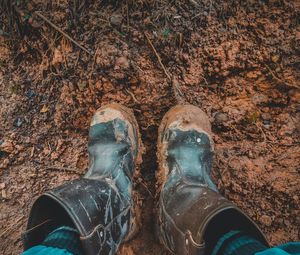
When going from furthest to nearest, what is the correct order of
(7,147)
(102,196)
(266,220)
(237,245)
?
(7,147) → (266,220) → (102,196) → (237,245)

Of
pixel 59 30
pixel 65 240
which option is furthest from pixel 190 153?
pixel 59 30

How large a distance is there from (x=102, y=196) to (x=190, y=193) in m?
0.35

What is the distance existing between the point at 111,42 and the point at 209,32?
49 centimetres

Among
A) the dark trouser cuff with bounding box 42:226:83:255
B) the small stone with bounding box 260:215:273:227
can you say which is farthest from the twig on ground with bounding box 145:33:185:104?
the dark trouser cuff with bounding box 42:226:83:255

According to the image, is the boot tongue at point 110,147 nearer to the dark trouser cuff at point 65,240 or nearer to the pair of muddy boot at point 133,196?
the pair of muddy boot at point 133,196

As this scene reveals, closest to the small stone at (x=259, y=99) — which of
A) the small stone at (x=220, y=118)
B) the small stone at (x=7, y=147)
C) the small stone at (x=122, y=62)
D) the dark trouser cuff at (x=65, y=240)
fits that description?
the small stone at (x=220, y=118)

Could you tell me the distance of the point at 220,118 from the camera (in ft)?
5.11

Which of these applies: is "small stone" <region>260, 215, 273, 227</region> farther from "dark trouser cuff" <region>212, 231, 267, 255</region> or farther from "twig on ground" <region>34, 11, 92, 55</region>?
"twig on ground" <region>34, 11, 92, 55</region>

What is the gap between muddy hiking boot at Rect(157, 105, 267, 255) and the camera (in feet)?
3.39

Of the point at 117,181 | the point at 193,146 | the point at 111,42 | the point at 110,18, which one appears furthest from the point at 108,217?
the point at 110,18

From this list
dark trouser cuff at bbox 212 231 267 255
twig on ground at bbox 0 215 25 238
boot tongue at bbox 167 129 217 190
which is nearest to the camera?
dark trouser cuff at bbox 212 231 267 255

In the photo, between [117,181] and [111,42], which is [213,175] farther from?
[111,42]

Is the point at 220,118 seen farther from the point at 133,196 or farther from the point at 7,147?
the point at 7,147

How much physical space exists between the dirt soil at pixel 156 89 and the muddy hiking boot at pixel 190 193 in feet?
0.37
